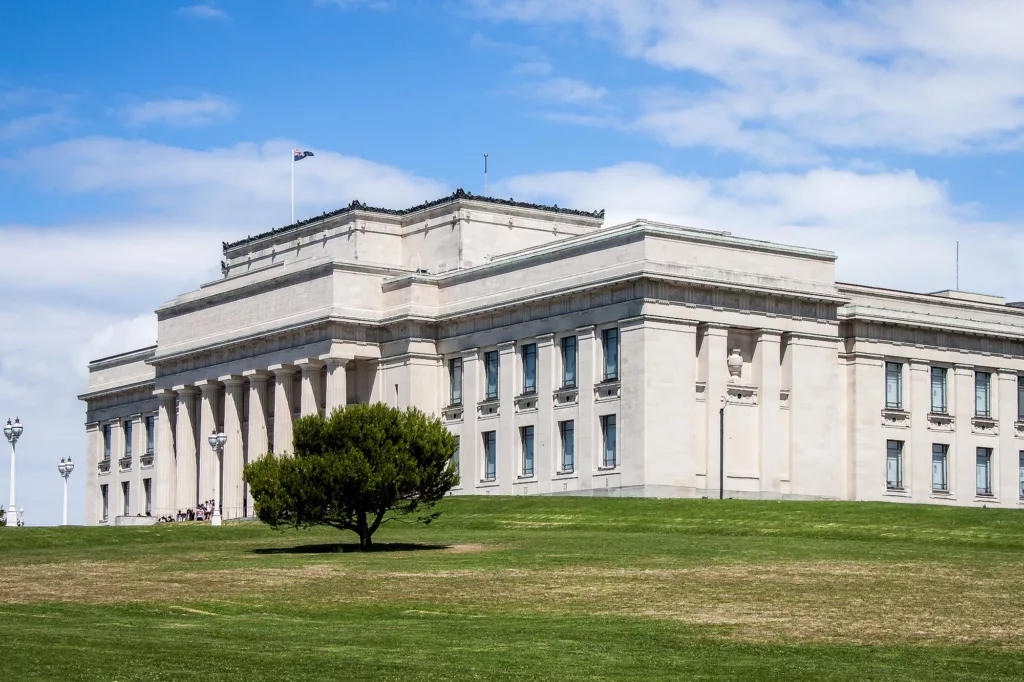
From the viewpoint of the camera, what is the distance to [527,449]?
10869 centimetres

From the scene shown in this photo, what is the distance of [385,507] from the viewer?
240 feet

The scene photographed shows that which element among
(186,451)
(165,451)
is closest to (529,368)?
(186,451)

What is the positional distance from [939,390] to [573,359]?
71.6 feet

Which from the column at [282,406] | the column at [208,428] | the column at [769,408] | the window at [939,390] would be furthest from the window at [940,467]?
the column at [208,428]

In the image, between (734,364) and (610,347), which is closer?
(610,347)

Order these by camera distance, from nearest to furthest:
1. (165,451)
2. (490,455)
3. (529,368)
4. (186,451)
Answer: (529,368) < (490,455) < (186,451) < (165,451)

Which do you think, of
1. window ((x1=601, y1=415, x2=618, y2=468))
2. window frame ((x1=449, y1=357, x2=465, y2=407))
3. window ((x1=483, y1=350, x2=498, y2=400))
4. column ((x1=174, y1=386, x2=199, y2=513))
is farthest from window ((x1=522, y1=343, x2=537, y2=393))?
column ((x1=174, y1=386, x2=199, y2=513))

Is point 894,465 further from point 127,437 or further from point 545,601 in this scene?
point 545,601

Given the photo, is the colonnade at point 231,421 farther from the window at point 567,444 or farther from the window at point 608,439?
the window at point 608,439

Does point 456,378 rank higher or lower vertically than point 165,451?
higher

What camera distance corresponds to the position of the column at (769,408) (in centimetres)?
10344

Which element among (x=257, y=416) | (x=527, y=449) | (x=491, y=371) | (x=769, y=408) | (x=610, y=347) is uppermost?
(x=610, y=347)

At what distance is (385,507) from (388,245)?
174 feet

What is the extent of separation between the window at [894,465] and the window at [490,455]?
2055 centimetres
